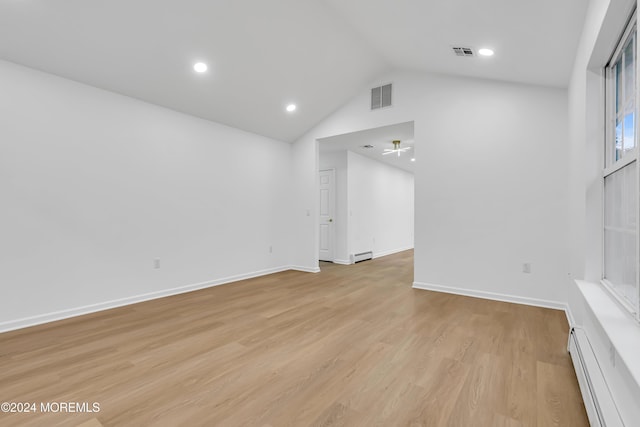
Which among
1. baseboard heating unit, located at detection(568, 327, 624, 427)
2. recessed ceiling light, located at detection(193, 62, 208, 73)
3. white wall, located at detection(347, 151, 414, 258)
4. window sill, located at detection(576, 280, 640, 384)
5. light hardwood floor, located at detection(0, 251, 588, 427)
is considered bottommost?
light hardwood floor, located at detection(0, 251, 588, 427)

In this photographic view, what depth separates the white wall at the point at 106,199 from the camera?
3.00 meters

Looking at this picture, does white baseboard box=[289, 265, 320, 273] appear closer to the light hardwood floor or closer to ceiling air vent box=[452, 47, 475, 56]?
the light hardwood floor

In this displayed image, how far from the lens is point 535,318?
10.7 feet

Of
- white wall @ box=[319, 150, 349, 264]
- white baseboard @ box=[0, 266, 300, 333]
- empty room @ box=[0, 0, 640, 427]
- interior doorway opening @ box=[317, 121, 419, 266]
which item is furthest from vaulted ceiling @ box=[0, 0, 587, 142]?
white baseboard @ box=[0, 266, 300, 333]

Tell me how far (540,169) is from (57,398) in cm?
482

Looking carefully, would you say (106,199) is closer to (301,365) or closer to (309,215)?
(301,365)

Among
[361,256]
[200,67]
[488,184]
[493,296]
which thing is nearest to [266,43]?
[200,67]

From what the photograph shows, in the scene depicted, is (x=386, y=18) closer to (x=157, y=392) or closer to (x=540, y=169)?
(x=540, y=169)

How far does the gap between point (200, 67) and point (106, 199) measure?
6.09 feet

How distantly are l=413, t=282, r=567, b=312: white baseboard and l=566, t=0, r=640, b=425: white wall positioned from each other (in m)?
1.01

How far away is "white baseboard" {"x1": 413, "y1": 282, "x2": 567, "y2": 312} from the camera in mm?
3619

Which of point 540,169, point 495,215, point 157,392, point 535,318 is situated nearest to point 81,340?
point 157,392

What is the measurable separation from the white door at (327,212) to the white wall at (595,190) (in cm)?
461

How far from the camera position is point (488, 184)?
401 cm
